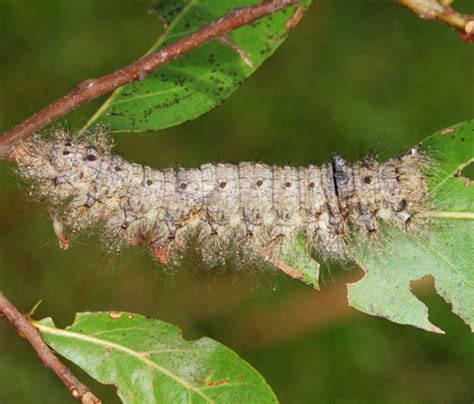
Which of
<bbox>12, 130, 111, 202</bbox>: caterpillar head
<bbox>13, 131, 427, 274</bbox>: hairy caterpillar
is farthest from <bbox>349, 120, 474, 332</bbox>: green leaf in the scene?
<bbox>12, 130, 111, 202</bbox>: caterpillar head

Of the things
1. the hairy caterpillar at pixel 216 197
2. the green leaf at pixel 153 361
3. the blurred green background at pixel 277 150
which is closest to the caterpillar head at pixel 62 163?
the hairy caterpillar at pixel 216 197

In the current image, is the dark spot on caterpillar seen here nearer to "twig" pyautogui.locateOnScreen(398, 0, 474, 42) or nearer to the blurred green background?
"twig" pyautogui.locateOnScreen(398, 0, 474, 42)

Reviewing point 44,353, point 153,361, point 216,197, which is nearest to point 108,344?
point 153,361

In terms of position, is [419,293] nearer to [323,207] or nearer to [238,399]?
[323,207]

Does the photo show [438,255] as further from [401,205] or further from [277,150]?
[277,150]

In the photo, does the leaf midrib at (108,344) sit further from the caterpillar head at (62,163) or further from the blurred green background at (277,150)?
the blurred green background at (277,150)

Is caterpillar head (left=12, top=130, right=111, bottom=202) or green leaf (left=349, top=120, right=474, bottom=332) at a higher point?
green leaf (left=349, top=120, right=474, bottom=332)
